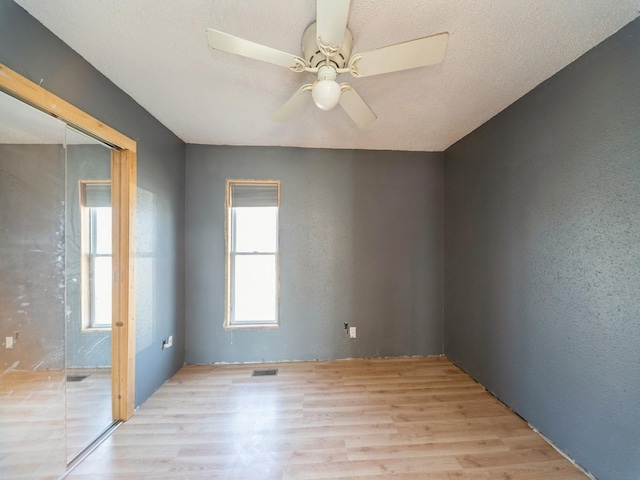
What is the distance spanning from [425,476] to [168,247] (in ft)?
9.32

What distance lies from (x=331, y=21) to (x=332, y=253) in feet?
7.65

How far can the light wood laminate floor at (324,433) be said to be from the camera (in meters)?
1.58

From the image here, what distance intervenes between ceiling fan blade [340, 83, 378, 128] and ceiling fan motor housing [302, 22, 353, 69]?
4.5 inches

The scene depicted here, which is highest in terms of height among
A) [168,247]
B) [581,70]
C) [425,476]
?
[581,70]

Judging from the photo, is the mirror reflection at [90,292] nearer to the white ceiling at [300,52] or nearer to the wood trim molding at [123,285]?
the wood trim molding at [123,285]

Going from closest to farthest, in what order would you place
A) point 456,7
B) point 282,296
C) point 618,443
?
point 456,7
point 618,443
point 282,296

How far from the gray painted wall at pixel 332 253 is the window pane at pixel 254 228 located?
0.58ft

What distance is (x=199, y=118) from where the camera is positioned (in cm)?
241

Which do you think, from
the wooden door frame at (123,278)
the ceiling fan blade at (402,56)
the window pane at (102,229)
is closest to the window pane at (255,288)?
the wooden door frame at (123,278)

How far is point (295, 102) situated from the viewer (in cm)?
161

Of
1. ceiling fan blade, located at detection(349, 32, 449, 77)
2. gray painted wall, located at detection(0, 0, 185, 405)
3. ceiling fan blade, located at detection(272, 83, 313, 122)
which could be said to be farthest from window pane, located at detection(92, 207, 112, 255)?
ceiling fan blade, located at detection(349, 32, 449, 77)

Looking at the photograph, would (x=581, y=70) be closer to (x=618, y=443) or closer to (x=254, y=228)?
(x=618, y=443)

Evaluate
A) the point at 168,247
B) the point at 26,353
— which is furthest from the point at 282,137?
the point at 26,353

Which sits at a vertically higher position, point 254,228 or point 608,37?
point 608,37
